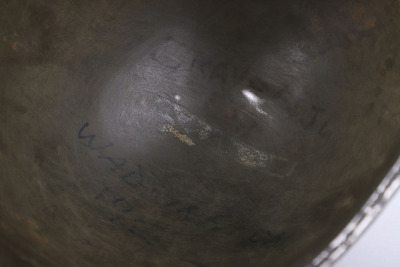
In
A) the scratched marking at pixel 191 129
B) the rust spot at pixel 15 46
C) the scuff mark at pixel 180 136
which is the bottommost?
the scuff mark at pixel 180 136

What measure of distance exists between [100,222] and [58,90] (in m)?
0.35

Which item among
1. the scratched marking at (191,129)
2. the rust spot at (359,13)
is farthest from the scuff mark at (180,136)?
the rust spot at (359,13)

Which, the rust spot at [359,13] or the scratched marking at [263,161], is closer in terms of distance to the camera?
the rust spot at [359,13]

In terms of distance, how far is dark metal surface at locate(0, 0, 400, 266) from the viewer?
0.84 meters

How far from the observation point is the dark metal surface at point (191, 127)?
33.2 inches

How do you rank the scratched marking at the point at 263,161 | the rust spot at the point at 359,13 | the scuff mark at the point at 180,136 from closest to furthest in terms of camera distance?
the rust spot at the point at 359,13
the scratched marking at the point at 263,161
the scuff mark at the point at 180,136

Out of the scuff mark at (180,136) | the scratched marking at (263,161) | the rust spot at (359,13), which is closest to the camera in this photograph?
the rust spot at (359,13)

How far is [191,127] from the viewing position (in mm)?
1172

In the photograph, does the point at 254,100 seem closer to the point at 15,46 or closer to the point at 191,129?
the point at 191,129

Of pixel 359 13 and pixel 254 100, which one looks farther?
pixel 254 100

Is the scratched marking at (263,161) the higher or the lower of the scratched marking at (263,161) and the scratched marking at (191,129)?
the higher

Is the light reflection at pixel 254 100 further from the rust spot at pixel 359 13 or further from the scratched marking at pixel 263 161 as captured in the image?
the rust spot at pixel 359 13

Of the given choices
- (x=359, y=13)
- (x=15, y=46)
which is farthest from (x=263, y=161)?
(x=15, y=46)

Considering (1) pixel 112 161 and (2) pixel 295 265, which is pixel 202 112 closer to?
(1) pixel 112 161
